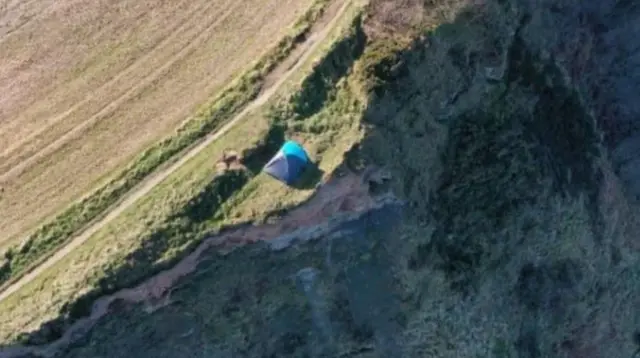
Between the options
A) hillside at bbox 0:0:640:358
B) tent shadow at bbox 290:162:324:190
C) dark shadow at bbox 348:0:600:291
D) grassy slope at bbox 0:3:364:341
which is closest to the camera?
grassy slope at bbox 0:3:364:341

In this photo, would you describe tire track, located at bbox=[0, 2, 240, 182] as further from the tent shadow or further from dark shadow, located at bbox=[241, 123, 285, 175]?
the tent shadow

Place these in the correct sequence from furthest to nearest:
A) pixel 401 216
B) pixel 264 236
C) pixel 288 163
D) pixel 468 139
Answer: pixel 468 139 < pixel 401 216 < pixel 264 236 < pixel 288 163

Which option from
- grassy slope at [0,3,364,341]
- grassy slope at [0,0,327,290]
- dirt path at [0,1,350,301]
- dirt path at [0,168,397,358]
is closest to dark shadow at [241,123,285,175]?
grassy slope at [0,3,364,341]

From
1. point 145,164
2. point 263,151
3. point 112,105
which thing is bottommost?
point 145,164

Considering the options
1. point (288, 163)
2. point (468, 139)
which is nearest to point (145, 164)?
point (288, 163)

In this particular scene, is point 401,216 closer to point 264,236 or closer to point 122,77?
point 264,236

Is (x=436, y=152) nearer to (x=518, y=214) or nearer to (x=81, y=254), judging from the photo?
(x=518, y=214)

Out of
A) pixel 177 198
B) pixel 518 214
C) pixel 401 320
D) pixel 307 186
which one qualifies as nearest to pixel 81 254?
pixel 177 198
